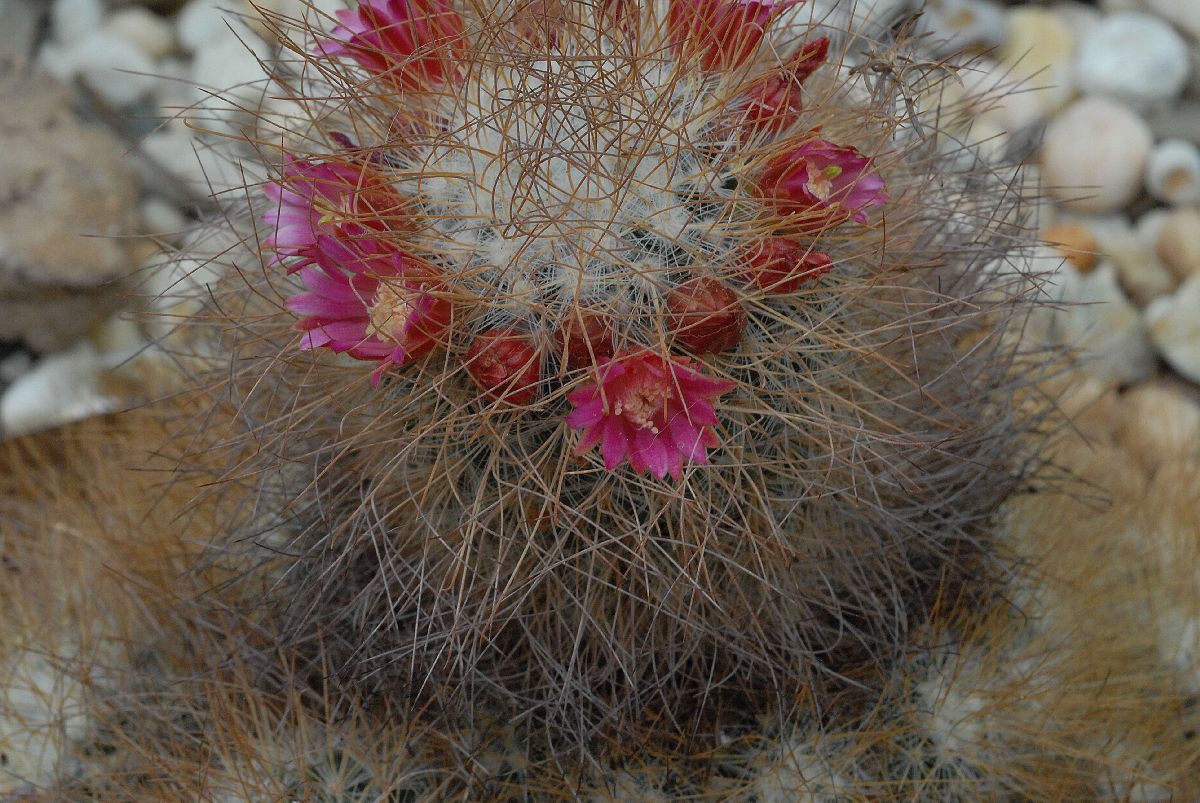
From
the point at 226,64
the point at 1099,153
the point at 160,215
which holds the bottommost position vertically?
the point at 1099,153

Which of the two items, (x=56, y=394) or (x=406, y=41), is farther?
(x=56, y=394)

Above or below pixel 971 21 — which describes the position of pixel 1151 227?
below

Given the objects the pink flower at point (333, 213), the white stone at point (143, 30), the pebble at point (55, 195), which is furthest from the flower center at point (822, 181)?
the white stone at point (143, 30)

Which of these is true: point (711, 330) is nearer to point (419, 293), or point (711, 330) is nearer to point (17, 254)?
point (419, 293)

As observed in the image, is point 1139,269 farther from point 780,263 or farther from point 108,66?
point 108,66

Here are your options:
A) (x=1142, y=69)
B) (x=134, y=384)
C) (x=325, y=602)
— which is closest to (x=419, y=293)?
(x=325, y=602)

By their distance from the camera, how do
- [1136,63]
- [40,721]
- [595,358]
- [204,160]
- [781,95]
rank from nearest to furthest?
[595,358] → [781,95] → [40,721] → [204,160] → [1136,63]

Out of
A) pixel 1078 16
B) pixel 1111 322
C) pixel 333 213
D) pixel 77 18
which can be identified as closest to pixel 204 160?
pixel 77 18
